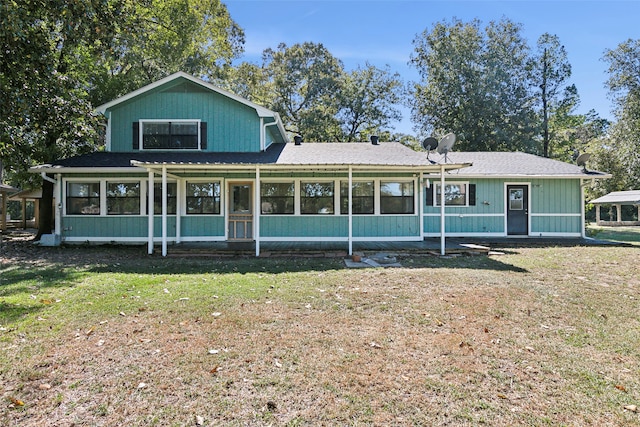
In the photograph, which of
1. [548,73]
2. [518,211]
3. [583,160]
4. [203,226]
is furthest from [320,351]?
[548,73]

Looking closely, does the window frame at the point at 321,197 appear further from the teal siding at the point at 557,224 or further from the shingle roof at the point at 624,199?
the shingle roof at the point at 624,199

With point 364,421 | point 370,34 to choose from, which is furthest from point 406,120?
point 364,421

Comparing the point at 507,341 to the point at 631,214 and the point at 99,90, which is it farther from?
the point at 631,214

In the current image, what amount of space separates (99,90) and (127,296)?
14.6 metres

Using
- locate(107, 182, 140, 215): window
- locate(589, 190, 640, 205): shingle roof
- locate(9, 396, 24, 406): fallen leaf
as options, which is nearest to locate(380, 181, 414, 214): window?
locate(107, 182, 140, 215): window

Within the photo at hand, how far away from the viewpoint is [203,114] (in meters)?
12.1

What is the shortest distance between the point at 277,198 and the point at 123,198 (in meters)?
→ 5.20

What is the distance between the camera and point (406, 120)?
27766 millimetres

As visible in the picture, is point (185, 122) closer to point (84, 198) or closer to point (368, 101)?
point (84, 198)

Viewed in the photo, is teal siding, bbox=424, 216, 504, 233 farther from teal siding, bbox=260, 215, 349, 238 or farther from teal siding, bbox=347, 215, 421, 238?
teal siding, bbox=260, 215, 349, 238

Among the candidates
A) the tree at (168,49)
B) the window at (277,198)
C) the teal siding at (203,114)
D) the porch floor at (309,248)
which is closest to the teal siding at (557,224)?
the porch floor at (309,248)

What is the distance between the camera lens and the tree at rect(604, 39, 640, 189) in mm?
22297

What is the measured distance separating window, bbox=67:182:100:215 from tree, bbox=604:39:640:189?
2980 centimetres

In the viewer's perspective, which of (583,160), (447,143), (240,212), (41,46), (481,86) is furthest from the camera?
→ (481,86)
